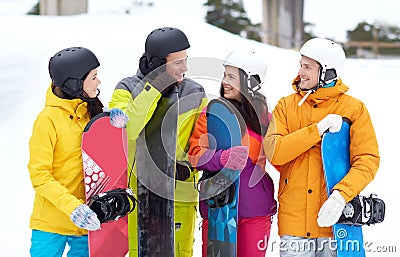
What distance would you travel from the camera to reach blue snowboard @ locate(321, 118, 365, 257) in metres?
4.02

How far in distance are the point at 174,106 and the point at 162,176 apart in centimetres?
39

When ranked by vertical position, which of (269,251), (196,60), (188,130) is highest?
(196,60)

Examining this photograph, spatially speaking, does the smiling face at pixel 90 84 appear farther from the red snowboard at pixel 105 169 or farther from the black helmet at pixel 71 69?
the red snowboard at pixel 105 169

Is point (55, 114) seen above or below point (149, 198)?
above

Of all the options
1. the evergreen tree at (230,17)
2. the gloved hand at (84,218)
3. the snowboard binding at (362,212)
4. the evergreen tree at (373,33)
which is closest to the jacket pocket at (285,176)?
the snowboard binding at (362,212)

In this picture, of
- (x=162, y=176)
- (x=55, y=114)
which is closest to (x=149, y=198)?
(x=162, y=176)

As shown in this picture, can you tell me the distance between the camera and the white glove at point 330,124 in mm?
3973

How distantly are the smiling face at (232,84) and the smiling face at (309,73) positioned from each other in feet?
1.16

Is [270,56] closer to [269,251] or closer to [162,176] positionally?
[269,251]

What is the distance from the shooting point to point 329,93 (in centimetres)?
409

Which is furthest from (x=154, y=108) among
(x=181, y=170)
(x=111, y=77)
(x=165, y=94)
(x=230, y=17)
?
(x=230, y=17)

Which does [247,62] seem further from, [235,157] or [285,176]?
Answer: [285,176]

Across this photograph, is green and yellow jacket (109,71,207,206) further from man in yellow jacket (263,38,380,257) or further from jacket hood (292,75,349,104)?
jacket hood (292,75,349,104)

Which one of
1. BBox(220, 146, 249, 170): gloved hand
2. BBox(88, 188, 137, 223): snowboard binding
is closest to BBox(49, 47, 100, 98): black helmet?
BBox(88, 188, 137, 223): snowboard binding
